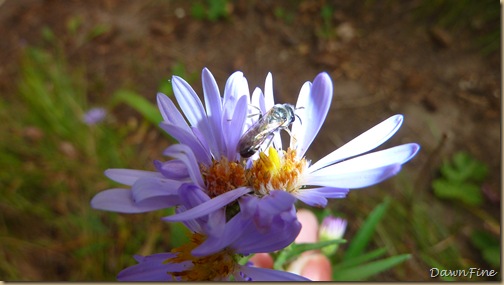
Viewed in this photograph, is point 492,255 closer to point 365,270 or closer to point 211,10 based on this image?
point 365,270

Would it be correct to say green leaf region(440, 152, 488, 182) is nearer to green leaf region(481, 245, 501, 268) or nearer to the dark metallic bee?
green leaf region(481, 245, 501, 268)

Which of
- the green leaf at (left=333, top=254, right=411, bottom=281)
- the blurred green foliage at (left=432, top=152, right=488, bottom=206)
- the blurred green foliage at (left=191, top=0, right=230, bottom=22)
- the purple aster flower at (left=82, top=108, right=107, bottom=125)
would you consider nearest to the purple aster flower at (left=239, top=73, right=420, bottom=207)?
the green leaf at (left=333, top=254, right=411, bottom=281)

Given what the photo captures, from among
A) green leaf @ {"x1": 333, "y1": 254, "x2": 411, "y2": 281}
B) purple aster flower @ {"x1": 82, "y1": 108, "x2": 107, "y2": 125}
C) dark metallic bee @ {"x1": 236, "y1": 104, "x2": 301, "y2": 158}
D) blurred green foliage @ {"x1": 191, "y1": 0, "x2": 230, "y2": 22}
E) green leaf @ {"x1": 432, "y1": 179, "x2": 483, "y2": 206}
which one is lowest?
green leaf @ {"x1": 333, "y1": 254, "x2": 411, "y2": 281}

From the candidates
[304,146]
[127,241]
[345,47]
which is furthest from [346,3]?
[304,146]

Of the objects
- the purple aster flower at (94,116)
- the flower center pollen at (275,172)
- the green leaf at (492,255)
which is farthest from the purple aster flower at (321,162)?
the purple aster flower at (94,116)

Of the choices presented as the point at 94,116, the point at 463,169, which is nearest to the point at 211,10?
the point at 94,116

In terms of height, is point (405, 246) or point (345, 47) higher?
point (345, 47)

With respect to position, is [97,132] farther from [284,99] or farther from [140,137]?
[284,99]
